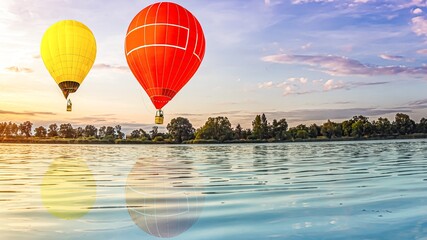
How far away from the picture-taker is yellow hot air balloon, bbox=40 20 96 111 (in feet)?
129

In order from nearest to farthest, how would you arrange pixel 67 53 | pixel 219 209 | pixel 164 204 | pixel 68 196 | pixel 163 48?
1. pixel 219 209
2. pixel 164 204
3. pixel 68 196
4. pixel 163 48
5. pixel 67 53

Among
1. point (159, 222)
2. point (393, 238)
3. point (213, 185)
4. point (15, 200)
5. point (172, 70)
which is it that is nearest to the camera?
point (393, 238)

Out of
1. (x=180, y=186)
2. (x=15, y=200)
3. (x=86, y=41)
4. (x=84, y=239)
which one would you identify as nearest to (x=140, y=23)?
(x=86, y=41)

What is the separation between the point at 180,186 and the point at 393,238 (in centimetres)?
974

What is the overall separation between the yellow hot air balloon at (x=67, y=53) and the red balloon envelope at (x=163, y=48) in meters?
10.7

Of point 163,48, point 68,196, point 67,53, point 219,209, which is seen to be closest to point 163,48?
point 163,48

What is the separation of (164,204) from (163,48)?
57.2 feet

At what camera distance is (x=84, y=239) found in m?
8.55

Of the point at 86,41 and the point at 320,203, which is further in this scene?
the point at 86,41

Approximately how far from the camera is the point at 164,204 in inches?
Answer: 504

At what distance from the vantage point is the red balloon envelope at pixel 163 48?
94.7 ft

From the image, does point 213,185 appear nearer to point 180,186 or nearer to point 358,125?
point 180,186

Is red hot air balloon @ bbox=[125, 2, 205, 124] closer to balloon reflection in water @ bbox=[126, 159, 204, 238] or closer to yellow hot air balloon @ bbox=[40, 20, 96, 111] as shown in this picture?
yellow hot air balloon @ bbox=[40, 20, 96, 111]

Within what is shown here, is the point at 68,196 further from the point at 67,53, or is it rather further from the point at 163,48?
the point at 67,53
